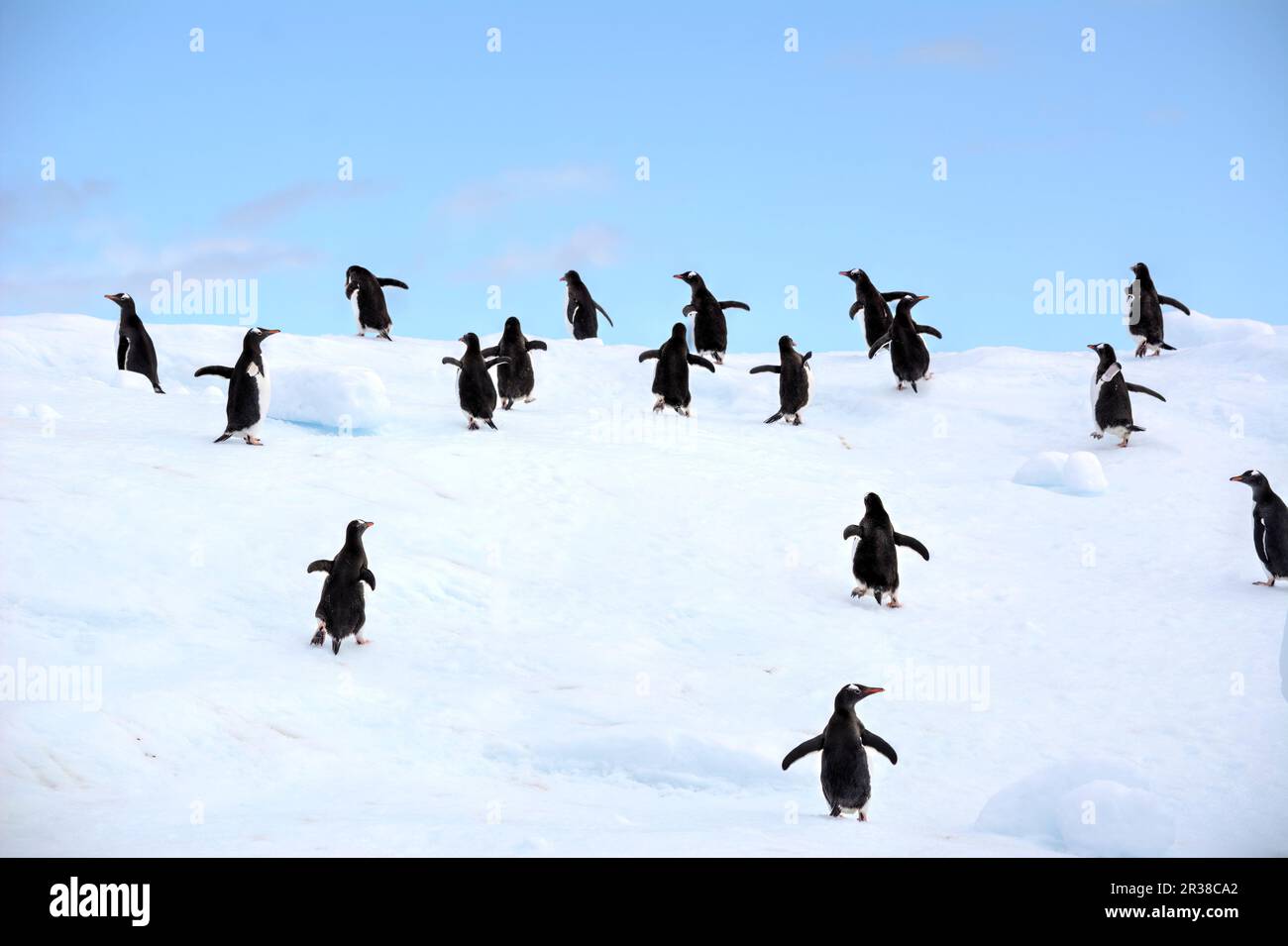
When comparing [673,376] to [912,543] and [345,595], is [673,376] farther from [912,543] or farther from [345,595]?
[345,595]

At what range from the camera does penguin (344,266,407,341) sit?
1806cm

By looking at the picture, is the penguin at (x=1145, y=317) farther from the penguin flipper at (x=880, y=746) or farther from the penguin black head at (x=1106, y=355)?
the penguin flipper at (x=880, y=746)

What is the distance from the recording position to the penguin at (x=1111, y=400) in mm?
14172

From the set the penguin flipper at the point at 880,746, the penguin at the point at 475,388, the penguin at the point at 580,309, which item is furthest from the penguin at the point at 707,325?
the penguin flipper at the point at 880,746

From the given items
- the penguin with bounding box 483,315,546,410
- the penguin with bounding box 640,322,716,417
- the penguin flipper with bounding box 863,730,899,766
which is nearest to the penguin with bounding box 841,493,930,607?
the penguin flipper with bounding box 863,730,899,766

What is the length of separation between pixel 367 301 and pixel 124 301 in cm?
346

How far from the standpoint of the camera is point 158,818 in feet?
19.9

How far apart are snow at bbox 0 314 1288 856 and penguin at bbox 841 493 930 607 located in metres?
0.26

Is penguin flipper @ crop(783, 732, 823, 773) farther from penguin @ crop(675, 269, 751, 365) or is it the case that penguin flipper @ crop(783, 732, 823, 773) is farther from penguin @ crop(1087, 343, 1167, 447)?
penguin @ crop(675, 269, 751, 365)

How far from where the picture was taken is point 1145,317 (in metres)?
18.3

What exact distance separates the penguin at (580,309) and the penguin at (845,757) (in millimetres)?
15277
